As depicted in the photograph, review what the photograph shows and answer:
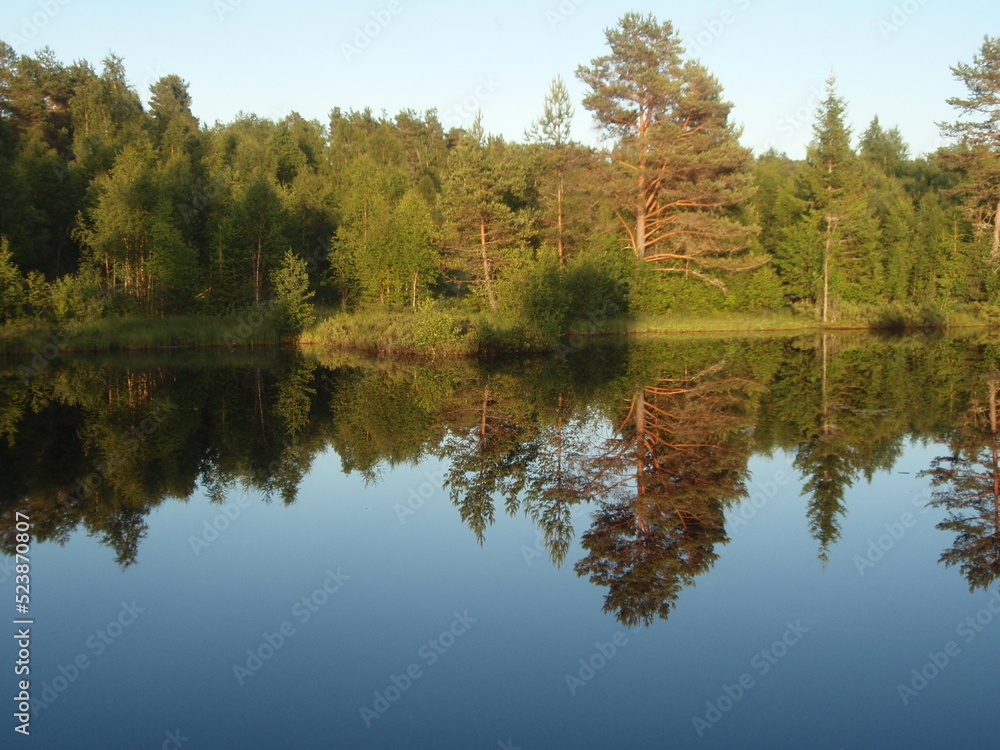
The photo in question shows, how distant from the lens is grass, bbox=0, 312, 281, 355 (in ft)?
101

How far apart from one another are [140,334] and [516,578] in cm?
3061

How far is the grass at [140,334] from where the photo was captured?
3084cm

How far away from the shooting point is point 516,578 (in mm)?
6598

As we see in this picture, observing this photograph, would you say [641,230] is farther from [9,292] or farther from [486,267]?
[9,292]

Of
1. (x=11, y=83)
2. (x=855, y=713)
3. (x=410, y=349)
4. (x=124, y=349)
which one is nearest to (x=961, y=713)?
(x=855, y=713)

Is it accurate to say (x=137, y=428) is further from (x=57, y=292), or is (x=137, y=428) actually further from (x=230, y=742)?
(x=57, y=292)

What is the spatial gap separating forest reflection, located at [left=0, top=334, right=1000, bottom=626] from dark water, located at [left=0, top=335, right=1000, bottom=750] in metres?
0.07

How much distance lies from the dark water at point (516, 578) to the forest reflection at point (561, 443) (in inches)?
2.7

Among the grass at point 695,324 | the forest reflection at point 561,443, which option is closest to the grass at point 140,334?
the forest reflection at point 561,443

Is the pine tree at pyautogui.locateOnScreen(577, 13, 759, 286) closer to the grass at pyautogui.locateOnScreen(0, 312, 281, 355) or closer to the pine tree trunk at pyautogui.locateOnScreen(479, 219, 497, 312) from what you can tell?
the pine tree trunk at pyautogui.locateOnScreen(479, 219, 497, 312)

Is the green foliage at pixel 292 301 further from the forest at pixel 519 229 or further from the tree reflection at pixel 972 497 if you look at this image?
the tree reflection at pixel 972 497

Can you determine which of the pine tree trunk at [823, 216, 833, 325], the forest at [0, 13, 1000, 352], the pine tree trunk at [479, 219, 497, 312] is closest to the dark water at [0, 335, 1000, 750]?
the forest at [0, 13, 1000, 352]

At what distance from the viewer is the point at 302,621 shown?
230 inches

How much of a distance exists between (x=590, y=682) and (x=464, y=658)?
844mm
